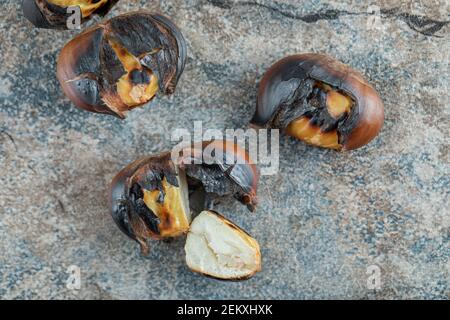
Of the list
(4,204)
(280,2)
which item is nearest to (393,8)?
(280,2)

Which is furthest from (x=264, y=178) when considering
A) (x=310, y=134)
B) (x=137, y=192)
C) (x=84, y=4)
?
(x=84, y=4)

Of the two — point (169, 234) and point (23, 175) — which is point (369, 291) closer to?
point (169, 234)

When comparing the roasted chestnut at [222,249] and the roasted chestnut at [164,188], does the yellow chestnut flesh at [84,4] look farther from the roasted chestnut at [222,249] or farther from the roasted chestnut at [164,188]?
the roasted chestnut at [222,249]

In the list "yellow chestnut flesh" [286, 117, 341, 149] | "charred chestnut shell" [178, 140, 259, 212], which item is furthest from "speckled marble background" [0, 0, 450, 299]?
"charred chestnut shell" [178, 140, 259, 212]

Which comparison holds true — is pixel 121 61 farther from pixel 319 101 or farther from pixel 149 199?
pixel 319 101

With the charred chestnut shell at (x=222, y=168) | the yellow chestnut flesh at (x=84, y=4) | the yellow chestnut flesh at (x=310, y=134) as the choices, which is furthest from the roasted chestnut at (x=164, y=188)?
the yellow chestnut flesh at (x=84, y=4)

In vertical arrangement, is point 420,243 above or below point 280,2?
below
